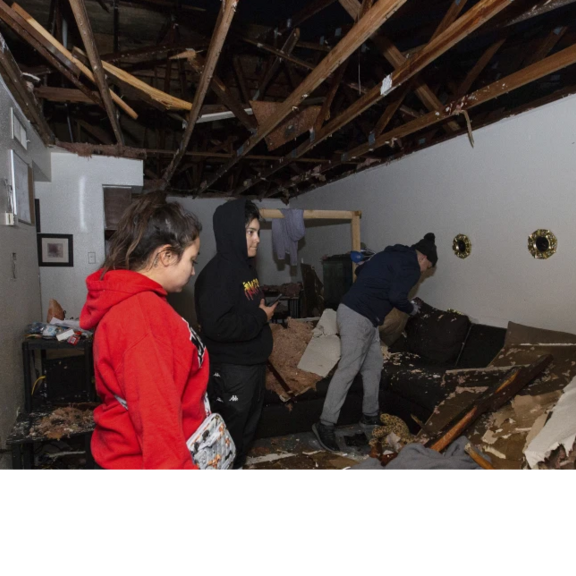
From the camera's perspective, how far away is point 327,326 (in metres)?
4.32

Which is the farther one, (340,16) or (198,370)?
(340,16)

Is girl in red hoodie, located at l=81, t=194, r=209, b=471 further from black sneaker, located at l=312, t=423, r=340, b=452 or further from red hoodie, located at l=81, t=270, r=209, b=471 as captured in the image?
black sneaker, located at l=312, t=423, r=340, b=452

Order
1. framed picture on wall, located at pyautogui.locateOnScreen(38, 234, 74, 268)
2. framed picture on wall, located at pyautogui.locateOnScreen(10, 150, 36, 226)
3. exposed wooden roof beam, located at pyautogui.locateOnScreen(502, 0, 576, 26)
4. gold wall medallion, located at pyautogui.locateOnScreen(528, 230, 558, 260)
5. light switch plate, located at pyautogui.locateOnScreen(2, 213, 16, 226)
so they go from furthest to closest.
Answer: framed picture on wall, located at pyautogui.locateOnScreen(38, 234, 74, 268) → gold wall medallion, located at pyautogui.locateOnScreen(528, 230, 558, 260) → framed picture on wall, located at pyautogui.locateOnScreen(10, 150, 36, 226) → light switch plate, located at pyautogui.locateOnScreen(2, 213, 16, 226) → exposed wooden roof beam, located at pyautogui.locateOnScreen(502, 0, 576, 26)

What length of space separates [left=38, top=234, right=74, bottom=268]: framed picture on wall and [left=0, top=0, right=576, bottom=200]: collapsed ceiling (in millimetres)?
1046

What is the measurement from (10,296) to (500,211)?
3.99 m

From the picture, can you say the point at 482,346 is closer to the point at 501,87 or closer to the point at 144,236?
the point at 501,87

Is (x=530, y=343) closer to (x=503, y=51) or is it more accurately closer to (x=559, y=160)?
(x=559, y=160)

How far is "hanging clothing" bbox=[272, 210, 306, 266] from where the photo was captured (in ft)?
19.2

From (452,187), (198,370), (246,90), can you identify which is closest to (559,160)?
(452,187)

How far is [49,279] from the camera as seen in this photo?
→ 4.68 metres

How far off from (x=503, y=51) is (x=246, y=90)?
95.0 inches

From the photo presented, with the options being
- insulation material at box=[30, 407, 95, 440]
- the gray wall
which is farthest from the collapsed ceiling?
insulation material at box=[30, 407, 95, 440]

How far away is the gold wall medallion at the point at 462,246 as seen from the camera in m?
4.14
